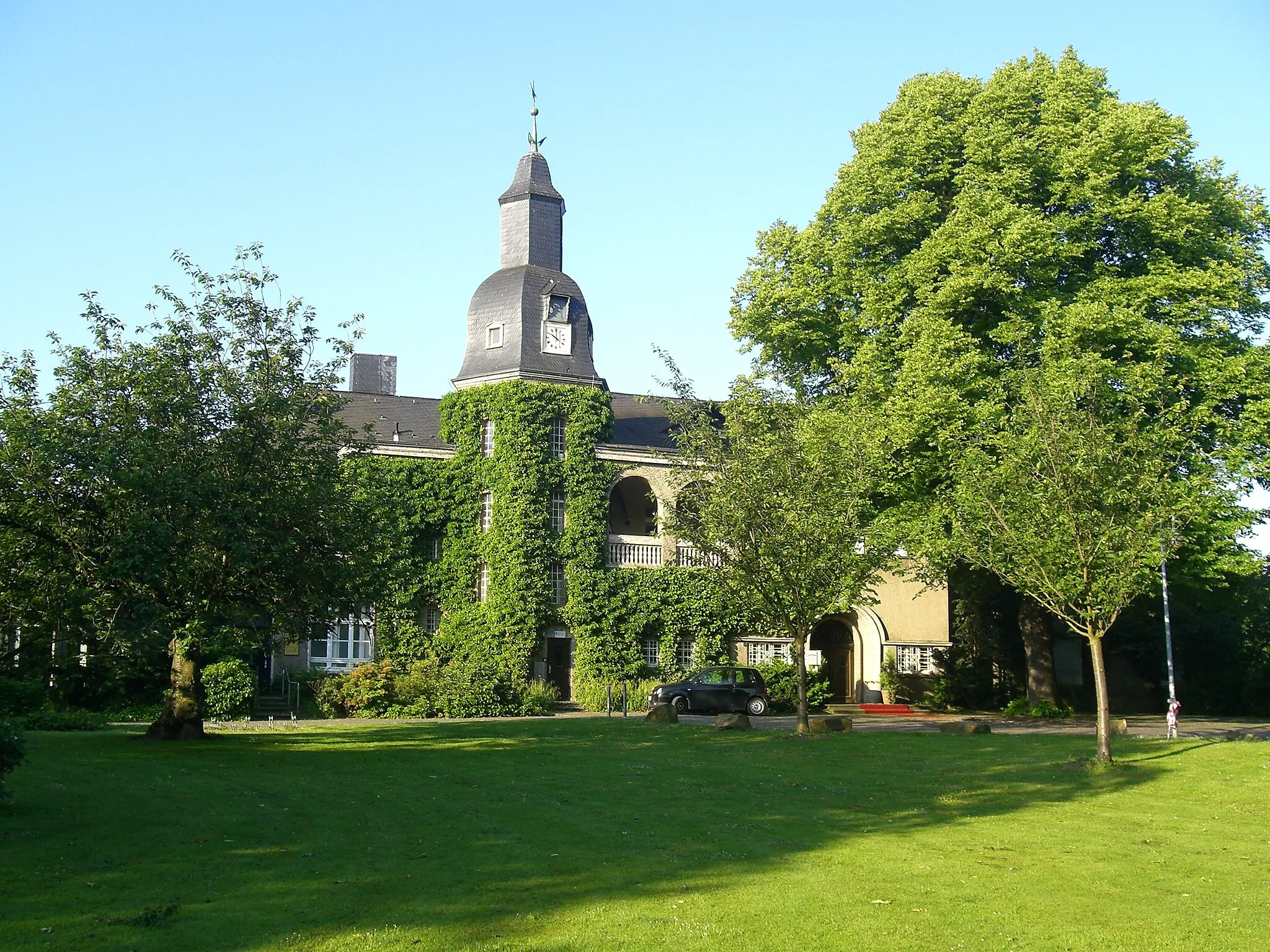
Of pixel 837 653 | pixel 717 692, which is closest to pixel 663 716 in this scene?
pixel 717 692

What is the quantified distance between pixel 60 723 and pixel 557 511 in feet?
56.0

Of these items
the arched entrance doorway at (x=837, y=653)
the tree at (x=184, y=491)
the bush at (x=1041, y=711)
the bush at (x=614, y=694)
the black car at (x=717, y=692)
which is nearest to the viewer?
the tree at (x=184, y=491)

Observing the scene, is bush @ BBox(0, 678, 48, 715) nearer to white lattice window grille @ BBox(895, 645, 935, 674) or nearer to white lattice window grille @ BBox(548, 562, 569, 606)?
white lattice window grille @ BBox(548, 562, 569, 606)

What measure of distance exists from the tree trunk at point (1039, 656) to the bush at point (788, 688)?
22.9 feet

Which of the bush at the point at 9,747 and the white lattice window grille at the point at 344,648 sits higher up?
the white lattice window grille at the point at 344,648

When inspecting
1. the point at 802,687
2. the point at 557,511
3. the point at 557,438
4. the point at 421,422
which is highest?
the point at 421,422

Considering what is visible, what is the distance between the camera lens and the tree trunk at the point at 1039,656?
33.3 m

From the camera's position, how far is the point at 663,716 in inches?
1147

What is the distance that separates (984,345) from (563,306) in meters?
15.6

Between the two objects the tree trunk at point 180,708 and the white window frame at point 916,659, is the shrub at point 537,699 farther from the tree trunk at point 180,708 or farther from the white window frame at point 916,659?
the tree trunk at point 180,708

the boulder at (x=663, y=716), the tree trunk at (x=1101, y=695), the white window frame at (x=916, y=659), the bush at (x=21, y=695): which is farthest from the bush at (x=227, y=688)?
the white window frame at (x=916, y=659)

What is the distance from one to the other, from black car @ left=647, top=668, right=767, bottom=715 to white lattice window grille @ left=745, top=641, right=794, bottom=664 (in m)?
6.13

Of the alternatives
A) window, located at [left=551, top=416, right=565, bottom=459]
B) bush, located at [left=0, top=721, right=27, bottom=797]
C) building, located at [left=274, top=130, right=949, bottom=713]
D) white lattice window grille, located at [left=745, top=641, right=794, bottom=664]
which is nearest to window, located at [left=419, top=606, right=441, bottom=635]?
building, located at [left=274, top=130, right=949, bottom=713]

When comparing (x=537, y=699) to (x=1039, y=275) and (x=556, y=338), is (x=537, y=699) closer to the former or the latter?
(x=556, y=338)
